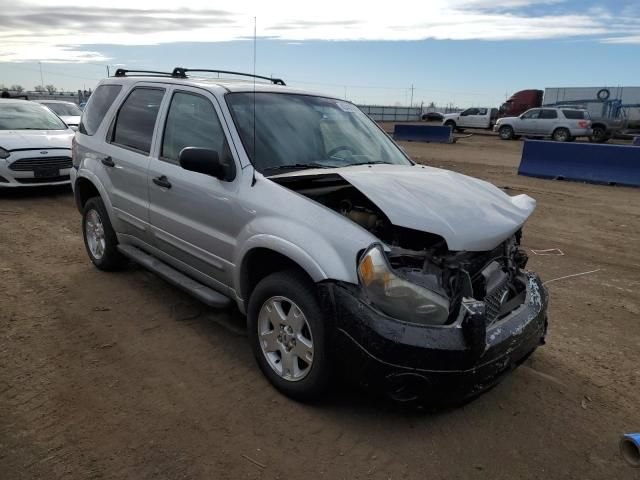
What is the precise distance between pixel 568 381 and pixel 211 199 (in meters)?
2.81

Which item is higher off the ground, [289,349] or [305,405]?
[289,349]

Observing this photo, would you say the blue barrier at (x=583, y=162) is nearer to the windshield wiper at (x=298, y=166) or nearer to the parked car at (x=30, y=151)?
the windshield wiper at (x=298, y=166)

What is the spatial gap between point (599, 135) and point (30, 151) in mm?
27351

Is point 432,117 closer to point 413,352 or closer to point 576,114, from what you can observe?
point 576,114

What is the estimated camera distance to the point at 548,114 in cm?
2638

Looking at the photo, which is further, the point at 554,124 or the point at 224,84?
the point at 554,124

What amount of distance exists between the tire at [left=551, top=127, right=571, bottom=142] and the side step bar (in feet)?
82.7

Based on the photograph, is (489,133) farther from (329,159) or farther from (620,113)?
(329,159)

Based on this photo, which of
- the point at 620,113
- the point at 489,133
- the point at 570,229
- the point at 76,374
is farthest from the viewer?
the point at 489,133

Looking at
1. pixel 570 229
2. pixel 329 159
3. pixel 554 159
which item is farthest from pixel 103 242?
pixel 554 159

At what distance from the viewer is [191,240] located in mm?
3885

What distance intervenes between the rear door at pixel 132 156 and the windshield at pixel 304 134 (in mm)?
1101

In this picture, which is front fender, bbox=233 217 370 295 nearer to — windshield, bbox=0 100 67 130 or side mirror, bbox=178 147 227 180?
side mirror, bbox=178 147 227 180

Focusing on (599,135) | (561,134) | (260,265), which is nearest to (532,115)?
(561,134)
